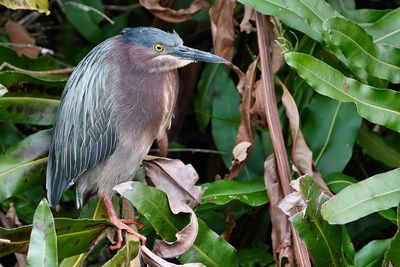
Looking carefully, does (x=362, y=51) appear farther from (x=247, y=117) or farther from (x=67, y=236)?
(x=67, y=236)

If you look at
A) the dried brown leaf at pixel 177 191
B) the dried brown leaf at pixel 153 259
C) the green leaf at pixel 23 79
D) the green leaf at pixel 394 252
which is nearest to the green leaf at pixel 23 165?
the green leaf at pixel 23 79

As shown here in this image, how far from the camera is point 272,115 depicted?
8.83ft

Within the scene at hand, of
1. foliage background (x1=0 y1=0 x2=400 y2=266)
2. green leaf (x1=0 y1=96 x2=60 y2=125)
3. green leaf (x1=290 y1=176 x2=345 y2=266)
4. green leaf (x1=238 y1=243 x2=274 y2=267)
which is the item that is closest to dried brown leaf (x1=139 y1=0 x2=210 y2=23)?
foliage background (x1=0 y1=0 x2=400 y2=266)

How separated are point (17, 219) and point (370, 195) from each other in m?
1.24

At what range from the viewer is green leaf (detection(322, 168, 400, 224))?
7.37 feet

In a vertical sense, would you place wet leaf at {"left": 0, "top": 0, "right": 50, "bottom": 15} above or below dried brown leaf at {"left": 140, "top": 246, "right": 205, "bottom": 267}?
above

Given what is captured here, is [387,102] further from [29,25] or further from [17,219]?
[29,25]

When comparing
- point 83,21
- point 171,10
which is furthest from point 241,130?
point 83,21

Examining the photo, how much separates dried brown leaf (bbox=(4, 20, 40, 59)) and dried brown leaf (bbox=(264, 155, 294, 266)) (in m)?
1.15

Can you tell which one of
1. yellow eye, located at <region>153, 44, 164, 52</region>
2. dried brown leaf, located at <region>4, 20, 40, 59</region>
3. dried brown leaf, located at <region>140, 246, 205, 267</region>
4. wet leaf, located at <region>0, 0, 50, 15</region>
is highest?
wet leaf, located at <region>0, 0, 50, 15</region>

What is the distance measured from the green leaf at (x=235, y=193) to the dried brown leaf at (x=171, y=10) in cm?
66

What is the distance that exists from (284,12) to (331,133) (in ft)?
1.74

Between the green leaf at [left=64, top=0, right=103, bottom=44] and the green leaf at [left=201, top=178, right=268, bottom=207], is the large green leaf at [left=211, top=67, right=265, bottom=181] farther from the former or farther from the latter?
the green leaf at [left=64, top=0, right=103, bottom=44]

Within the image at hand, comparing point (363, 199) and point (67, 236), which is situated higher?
point (363, 199)
